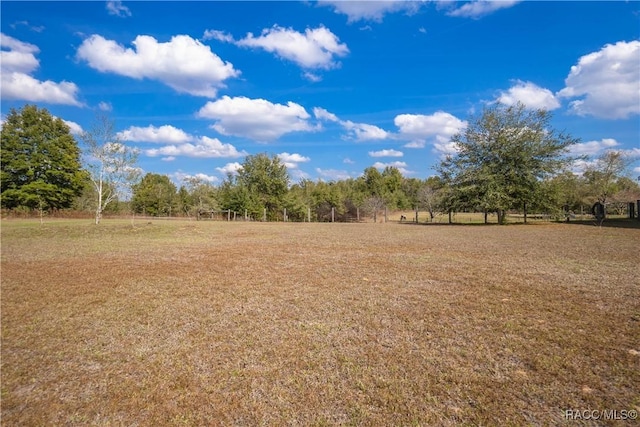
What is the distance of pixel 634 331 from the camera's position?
12.7 feet

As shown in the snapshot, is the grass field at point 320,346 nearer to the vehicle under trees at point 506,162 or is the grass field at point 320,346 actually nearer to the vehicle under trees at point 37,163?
the vehicle under trees at point 506,162

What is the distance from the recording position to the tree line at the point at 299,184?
74.3 ft

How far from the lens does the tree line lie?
74.3 feet

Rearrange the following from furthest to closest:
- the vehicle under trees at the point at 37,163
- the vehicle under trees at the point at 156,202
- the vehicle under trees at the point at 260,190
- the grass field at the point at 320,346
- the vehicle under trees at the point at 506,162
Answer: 1. the vehicle under trees at the point at 156,202
2. the vehicle under trees at the point at 260,190
3. the vehicle under trees at the point at 37,163
4. the vehicle under trees at the point at 506,162
5. the grass field at the point at 320,346

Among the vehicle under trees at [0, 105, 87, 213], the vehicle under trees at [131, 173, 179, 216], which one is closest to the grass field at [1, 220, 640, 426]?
the vehicle under trees at [0, 105, 87, 213]

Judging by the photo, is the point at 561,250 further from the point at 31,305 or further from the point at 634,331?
the point at 31,305

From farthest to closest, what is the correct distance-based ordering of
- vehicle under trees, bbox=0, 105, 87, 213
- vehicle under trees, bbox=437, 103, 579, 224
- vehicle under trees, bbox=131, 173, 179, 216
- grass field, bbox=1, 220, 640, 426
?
vehicle under trees, bbox=131, 173, 179, 216 < vehicle under trees, bbox=0, 105, 87, 213 < vehicle under trees, bbox=437, 103, 579, 224 < grass field, bbox=1, 220, 640, 426

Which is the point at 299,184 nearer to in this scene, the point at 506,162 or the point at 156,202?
the point at 156,202

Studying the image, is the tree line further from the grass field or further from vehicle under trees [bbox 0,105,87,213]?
the grass field

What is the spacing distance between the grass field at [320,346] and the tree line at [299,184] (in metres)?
17.9

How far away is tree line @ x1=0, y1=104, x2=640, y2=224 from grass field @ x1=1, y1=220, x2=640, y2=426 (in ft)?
58.7

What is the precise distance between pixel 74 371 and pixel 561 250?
12954 millimetres

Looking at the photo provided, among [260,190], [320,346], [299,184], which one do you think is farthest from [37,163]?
[320,346]

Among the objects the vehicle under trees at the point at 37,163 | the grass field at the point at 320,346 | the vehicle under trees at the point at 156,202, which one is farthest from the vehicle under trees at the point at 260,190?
the grass field at the point at 320,346
